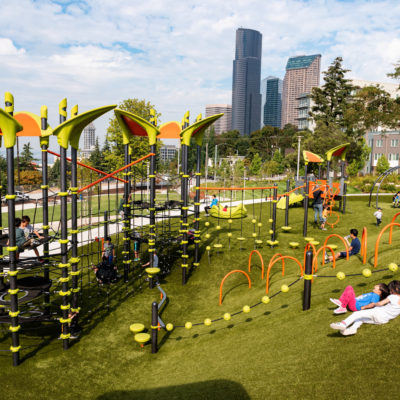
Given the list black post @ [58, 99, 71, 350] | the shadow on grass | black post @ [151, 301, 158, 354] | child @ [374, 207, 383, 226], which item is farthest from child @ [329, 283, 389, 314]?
child @ [374, 207, 383, 226]

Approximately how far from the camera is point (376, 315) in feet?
18.1

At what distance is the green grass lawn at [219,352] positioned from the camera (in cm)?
478

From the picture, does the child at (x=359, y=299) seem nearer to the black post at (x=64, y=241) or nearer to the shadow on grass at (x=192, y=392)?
the shadow on grass at (x=192, y=392)

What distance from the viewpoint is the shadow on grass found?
196 inches

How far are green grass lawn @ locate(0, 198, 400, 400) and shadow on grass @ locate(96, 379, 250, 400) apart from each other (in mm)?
19

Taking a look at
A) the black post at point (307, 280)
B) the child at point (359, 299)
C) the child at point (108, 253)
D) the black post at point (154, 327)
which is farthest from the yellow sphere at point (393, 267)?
the child at point (108, 253)

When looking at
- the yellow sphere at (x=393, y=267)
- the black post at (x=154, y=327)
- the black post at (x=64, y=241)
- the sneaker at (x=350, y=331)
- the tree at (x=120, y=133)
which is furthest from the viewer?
the tree at (x=120, y=133)

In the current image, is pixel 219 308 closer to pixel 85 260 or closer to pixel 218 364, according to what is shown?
pixel 218 364

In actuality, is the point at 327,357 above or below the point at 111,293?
above

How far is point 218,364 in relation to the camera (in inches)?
235

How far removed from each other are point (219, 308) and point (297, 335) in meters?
3.21

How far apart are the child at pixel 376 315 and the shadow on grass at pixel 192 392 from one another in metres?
1.83

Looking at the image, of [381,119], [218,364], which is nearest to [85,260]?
[218,364]

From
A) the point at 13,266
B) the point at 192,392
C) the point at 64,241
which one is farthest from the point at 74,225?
the point at 192,392
